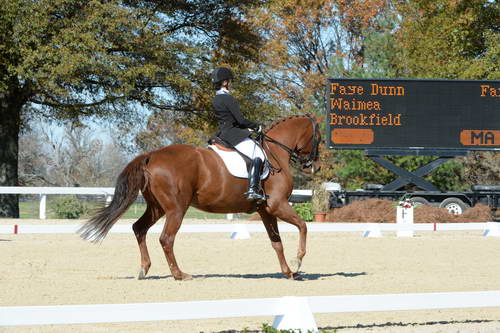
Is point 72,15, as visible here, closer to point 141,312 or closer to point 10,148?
point 10,148

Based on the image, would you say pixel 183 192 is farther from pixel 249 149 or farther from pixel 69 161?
pixel 69 161

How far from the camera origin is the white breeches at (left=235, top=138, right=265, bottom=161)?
34.5 ft

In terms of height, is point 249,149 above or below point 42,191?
above

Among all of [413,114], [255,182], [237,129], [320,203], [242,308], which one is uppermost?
[413,114]

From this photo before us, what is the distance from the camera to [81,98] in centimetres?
2595

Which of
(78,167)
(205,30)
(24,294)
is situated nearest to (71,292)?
(24,294)

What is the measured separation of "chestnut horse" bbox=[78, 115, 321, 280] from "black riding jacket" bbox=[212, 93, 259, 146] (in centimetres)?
32

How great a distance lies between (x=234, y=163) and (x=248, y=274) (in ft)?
5.54

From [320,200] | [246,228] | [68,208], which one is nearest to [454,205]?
[320,200]

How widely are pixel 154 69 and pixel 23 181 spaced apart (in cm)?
2508

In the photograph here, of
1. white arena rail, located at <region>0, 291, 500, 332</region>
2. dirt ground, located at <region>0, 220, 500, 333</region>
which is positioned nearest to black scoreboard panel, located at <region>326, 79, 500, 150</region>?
dirt ground, located at <region>0, 220, 500, 333</region>

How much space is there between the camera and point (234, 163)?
10.5 m

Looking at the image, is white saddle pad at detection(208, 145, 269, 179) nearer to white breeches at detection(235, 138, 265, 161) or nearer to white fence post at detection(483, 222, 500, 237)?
white breeches at detection(235, 138, 265, 161)

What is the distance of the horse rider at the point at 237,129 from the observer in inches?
408
